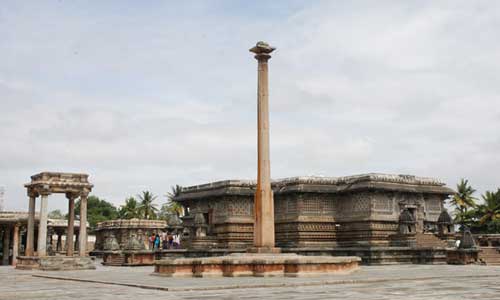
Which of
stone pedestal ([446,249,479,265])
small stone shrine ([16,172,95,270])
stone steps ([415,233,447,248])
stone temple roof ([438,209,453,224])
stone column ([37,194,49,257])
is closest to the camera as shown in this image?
small stone shrine ([16,172,95,270])

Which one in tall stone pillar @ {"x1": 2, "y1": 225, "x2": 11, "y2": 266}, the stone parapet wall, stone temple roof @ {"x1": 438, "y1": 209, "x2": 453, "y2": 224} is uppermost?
the stone parapet wall

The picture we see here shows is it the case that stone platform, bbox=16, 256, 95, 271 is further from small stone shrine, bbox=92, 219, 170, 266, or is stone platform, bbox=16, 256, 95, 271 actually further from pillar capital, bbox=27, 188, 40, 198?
small stone shrine, bbox=92, 219, 170, 266

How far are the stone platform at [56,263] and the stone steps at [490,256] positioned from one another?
2019cm

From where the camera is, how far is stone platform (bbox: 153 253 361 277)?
18484mm

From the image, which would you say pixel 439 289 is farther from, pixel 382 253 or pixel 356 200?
pixel 356 200

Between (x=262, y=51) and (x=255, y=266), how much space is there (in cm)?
788

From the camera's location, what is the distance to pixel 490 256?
108 feet

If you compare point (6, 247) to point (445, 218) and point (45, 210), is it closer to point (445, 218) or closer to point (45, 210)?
point (45, 210)

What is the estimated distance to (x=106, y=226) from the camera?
5669cm

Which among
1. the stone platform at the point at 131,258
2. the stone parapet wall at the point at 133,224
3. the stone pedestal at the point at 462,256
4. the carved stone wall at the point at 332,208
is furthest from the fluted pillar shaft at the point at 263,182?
the stone parapet wall at the point at 133,224

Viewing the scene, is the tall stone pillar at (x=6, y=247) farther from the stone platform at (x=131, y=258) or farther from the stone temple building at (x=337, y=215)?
the stone temple building at (x=337, y=215)

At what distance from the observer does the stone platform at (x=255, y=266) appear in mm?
18484

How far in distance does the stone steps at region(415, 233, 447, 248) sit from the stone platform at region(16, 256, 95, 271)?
17.8m

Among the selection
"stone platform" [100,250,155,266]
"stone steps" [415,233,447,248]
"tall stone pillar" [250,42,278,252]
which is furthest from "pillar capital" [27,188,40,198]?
"stone steps" [415,233,447,248]
